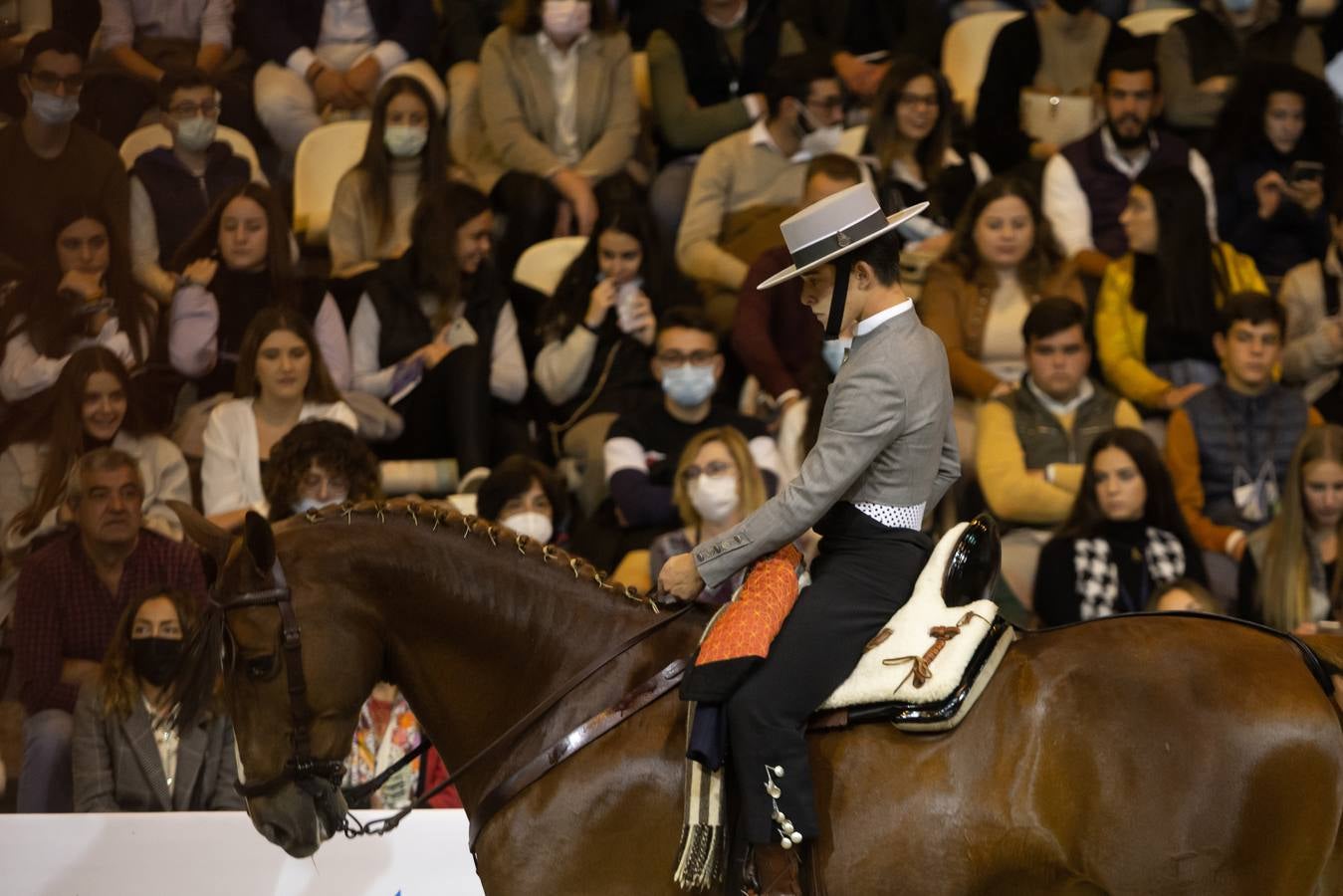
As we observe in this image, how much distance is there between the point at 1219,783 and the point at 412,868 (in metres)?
2.54

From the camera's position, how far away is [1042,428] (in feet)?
22.7

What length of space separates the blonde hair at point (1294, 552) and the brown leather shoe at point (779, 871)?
360cm

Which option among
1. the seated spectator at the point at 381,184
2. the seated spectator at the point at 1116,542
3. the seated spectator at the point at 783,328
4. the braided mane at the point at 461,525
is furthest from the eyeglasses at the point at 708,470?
the braided mane at the point at 461,525

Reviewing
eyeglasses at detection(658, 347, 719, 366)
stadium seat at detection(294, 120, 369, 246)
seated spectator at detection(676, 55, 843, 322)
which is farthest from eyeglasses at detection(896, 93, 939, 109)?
stadium seat at detection(294, 120, 369, 246)

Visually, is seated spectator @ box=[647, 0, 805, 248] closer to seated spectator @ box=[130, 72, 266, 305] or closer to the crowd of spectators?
the crowd of spectators

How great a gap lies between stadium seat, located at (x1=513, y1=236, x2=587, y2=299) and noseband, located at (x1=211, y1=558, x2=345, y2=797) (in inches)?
163

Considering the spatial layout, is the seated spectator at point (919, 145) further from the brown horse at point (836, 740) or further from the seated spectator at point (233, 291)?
the brown horse at point (836, 740)

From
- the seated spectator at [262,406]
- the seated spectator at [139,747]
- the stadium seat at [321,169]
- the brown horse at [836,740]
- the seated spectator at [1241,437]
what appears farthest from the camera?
the stadium seat at [321,169]

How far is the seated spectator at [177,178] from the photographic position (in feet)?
23.6

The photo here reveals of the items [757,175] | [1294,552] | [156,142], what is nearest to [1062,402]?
[1294,552]

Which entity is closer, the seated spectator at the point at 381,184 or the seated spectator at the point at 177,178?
the seated spectator at the point at 177,178

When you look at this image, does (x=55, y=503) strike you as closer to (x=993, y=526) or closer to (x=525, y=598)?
(x=525, y=598)

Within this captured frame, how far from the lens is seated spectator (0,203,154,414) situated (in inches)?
266

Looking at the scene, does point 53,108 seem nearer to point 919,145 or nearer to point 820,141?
point 820,141
